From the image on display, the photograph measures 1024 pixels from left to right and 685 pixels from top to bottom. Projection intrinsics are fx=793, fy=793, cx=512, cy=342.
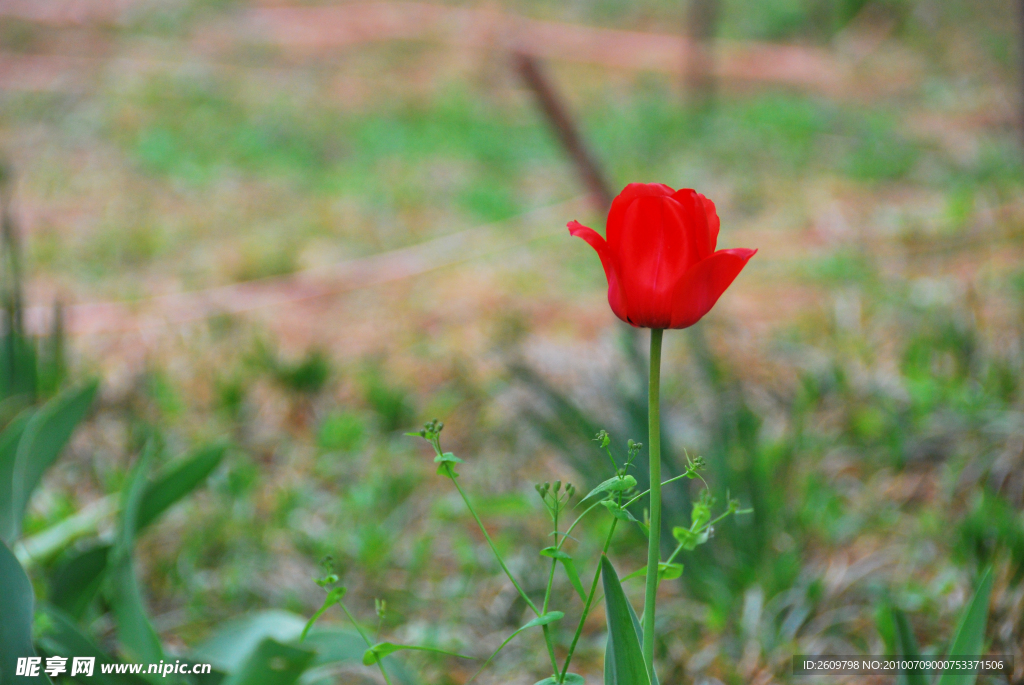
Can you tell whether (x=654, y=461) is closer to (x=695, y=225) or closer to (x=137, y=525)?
(x=695, y=225)

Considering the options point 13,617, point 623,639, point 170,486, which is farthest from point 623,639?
point 170,486

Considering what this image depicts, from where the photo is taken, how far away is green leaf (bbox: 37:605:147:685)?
931mm

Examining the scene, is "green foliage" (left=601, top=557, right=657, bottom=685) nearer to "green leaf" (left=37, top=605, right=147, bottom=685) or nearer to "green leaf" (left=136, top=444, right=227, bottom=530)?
"green leaf" (left=37, top=605, right=147, bottom=685)

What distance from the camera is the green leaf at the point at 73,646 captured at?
931 mm

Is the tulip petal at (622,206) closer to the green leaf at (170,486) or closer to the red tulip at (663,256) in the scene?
the red tulip at (663,256)

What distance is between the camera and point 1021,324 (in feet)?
7.12

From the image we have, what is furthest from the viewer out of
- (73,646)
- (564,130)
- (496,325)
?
(496,325)

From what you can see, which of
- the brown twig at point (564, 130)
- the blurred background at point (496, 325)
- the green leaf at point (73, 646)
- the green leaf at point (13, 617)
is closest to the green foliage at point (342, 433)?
the blurred background at point (496, 325)

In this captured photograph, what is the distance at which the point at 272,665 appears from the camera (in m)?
0.92

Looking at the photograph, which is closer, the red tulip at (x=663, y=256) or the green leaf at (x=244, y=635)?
the red tulip at (x=663, y=256)

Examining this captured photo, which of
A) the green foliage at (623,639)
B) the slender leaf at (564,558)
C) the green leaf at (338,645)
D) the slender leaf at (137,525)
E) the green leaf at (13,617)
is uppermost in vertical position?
the slender leaf at (564,558)

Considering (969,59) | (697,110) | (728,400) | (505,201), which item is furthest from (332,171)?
(969,59)

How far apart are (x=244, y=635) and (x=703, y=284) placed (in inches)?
35.1

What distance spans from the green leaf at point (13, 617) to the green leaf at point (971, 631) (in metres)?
0.95
